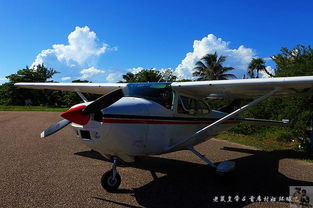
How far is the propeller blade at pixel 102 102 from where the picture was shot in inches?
179

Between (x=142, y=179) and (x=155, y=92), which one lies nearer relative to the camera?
(x=155, y=92)

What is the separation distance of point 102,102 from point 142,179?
2.21m

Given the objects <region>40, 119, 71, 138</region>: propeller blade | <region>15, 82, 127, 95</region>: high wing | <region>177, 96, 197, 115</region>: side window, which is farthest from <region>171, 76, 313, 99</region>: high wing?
<region>40, 119, 71, 138</region>: propeller blade

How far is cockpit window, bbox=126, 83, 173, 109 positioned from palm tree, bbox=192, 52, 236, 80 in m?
35.9

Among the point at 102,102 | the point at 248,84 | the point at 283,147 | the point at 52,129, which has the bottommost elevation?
the point at 283,147

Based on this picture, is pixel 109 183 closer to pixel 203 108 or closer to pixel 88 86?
pixel 203 108

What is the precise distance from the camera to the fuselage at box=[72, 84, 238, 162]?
4.71 metres

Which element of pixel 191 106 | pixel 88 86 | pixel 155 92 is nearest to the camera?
pixel 155 92

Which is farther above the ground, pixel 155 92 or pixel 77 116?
pixel 155 92

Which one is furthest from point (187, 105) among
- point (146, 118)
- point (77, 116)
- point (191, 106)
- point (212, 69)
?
point (212, 69)

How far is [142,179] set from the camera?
5938 millimetres

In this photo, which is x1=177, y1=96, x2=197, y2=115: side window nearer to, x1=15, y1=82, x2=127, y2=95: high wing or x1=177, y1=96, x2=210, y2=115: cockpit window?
x1=177, y1=96, x2=210, y2=115: cockpit window

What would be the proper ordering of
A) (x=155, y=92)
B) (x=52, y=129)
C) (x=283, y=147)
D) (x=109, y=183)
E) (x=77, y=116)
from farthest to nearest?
1. (x=283, y=147)
2. (x=155, y=92)
3. (x=52, y=129)
4. (x=109, y=183)
5. (x=77, y=116)

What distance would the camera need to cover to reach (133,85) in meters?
5.90
